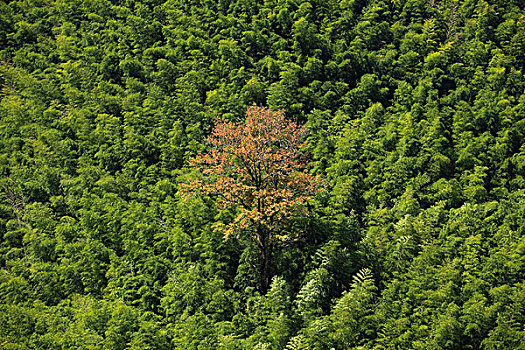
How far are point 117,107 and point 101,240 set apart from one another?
15838 mm

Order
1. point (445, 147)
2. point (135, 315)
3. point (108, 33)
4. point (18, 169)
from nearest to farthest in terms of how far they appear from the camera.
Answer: point (135, 315), point (445, 147), point (18, 169), point (108, 33)

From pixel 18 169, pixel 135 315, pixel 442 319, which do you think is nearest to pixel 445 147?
pixel 442 319

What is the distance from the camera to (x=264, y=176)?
Answer: 22.7 metres

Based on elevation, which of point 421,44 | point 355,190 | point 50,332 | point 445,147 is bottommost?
point 50,332

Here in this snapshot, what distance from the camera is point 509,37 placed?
3984cm

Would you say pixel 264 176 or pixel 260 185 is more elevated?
pixel 264 176

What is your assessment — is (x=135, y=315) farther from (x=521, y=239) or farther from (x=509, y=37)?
(x=509, y=37)

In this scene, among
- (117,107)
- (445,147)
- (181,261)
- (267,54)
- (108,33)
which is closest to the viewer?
(181,261)

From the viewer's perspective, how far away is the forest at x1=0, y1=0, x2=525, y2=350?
21094mm

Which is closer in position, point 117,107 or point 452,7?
point 117,107

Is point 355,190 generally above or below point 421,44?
below

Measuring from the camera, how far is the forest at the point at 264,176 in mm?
21094

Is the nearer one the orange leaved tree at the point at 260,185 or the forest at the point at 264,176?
the forest at the point at 264,176

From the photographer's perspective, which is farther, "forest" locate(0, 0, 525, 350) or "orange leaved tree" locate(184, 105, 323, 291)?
"orange leaved tree" locate(184, 105, 323, 291)
